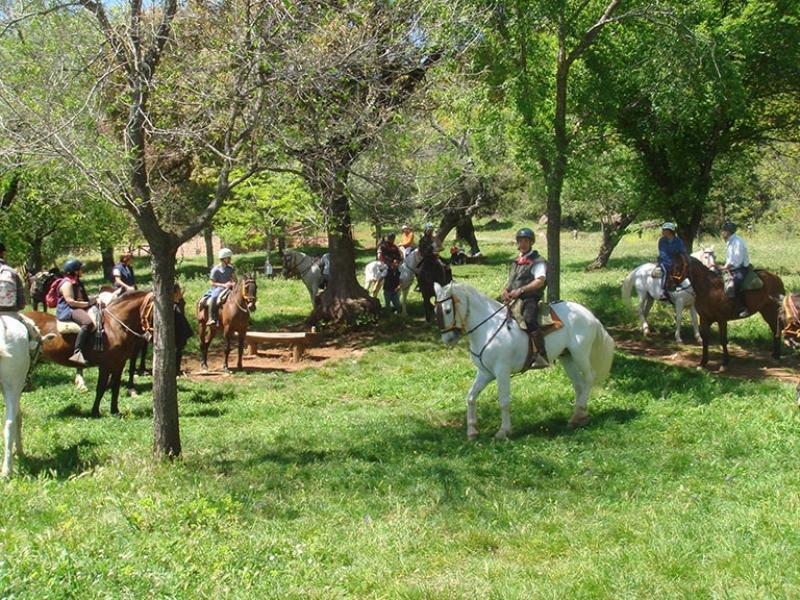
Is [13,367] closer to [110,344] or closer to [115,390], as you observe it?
[115,390]

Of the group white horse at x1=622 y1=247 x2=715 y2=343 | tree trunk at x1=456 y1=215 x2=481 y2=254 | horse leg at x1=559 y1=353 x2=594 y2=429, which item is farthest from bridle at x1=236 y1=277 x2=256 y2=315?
tree trunk at x1=456 y1=215 x2=481 y2=254

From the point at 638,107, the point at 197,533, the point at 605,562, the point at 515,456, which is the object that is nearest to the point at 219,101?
the point at 197,533

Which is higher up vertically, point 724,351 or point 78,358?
point 78,358

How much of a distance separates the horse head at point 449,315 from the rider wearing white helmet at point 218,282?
769 cm

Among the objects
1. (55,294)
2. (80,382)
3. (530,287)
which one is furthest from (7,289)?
(530,287)

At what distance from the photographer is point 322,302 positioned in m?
21.0

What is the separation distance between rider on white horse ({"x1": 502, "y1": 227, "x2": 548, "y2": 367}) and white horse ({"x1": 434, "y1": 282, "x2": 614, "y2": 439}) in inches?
6.1

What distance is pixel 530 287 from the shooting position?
10.9 meters

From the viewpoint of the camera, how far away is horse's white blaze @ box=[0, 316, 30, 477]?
904cm

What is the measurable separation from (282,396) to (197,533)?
7.27 metres

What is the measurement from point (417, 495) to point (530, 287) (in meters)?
3.92

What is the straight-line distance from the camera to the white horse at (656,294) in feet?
56.4

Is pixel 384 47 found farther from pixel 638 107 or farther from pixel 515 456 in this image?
pixel 638 107

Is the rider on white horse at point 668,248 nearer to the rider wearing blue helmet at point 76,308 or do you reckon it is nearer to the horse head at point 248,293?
the horse head at point 248,293
